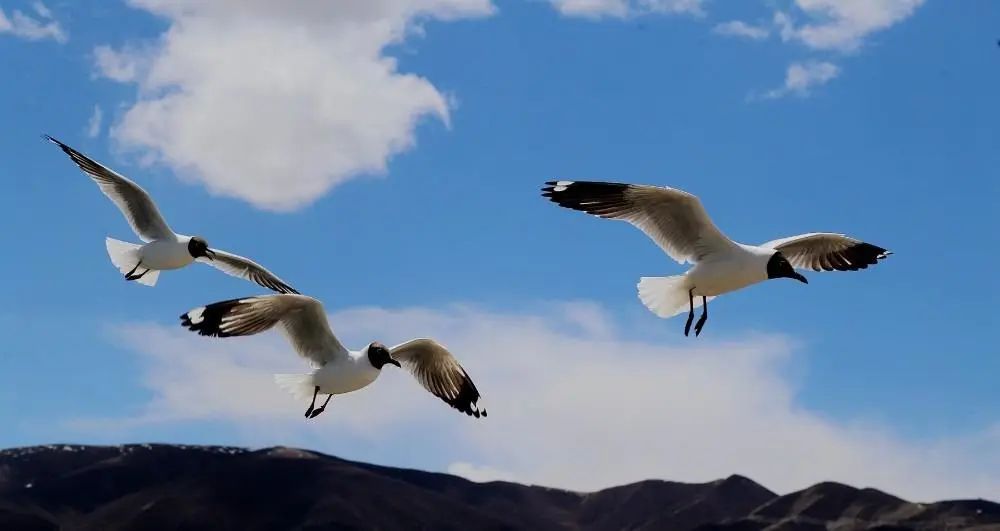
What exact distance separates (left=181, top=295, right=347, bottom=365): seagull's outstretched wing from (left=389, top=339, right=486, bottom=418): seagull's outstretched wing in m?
1.25

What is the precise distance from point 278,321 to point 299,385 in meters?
0.79

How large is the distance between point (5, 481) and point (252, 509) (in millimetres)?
17828

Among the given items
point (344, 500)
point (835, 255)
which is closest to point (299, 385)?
point (835, 255)

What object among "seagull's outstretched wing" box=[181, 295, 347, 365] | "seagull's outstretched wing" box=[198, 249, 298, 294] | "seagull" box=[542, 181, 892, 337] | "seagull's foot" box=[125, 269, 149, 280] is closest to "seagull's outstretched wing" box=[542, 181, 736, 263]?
"seagull" box=[542, 181, 892, 337]

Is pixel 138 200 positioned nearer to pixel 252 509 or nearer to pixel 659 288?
pixel 659 288

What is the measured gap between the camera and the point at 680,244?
559 inches

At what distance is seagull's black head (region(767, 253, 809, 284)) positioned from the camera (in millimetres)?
14141

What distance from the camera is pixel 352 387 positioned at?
1448 centimetres

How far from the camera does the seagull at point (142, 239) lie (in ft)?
60.1

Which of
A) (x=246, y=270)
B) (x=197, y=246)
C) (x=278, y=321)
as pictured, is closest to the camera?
(x=278, y=321)

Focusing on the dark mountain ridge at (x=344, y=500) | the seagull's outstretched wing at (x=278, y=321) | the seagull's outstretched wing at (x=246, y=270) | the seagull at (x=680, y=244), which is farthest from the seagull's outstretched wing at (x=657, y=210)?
the dark mountain ridge at (x=344, y=500)

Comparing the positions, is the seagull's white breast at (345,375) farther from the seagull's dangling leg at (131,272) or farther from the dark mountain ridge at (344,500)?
the dark mountain ridge at (344,500)

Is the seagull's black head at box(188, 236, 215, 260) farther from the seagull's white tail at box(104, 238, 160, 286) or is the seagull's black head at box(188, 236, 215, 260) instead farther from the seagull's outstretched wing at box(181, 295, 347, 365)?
the seagull's outstretched wing at box(181, 295, 347, 365)

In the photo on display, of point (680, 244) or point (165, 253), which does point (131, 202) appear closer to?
point (165, 253)
